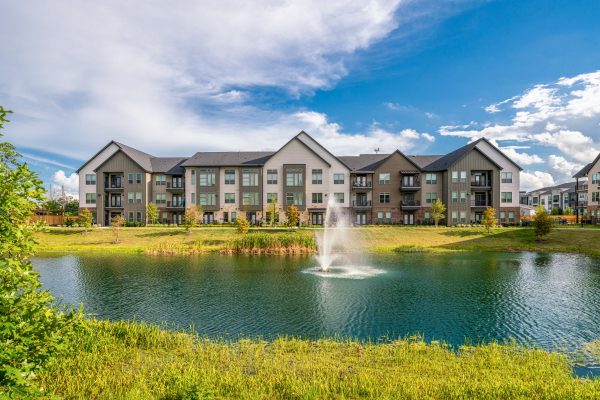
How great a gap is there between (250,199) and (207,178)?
9.17 m

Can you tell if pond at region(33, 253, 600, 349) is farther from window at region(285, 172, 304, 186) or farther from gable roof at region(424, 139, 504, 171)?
gable roof at region(424, 139, 504, 171)

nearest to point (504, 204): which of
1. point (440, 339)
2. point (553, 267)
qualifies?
point (553, 267)

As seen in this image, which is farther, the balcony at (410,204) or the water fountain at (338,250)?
the balcony at (410,204)

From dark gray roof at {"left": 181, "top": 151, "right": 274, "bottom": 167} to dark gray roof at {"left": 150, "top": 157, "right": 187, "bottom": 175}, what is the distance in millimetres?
2499

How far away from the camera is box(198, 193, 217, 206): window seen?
197ft

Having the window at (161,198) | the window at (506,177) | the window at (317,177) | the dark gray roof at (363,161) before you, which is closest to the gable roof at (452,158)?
the window at (506,177)

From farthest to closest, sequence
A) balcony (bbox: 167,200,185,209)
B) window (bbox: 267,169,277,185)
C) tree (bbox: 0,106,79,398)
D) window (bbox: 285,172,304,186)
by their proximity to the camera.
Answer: balcony (bbox: 167,200,185,209) < window (bbox: 267,169,277,185) < window (bbox: 285,172,304,186) < tree (bbox: 0,106,79,398)

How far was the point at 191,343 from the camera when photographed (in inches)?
484

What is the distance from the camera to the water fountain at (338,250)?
27203 millimetres

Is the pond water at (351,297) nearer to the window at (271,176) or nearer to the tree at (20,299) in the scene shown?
the tree at (20,299)

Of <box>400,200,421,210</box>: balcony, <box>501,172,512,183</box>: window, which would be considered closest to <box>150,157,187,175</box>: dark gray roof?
<box>400,200,421,210</box>: balcony

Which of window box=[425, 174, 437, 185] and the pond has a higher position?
window box=[425, 174, 437, 185]

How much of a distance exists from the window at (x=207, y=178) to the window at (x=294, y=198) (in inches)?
564

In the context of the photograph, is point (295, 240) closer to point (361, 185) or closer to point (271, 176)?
point (271, 176)
